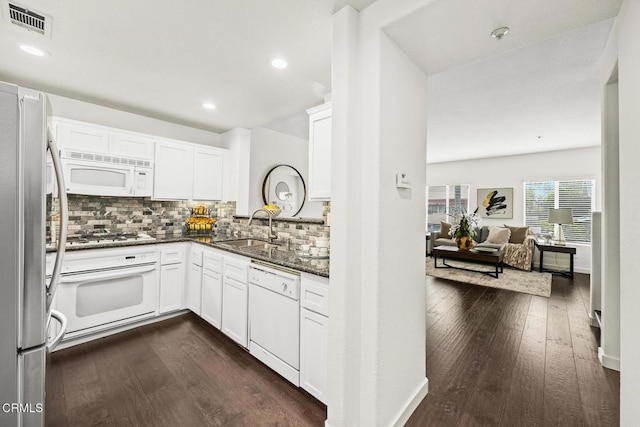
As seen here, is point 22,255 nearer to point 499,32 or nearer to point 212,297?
point 212,297

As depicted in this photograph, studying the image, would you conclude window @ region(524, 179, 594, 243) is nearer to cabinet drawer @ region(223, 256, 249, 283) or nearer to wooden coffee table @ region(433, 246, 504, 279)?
wooden coffee table @ region(433, 246, 504, 279)

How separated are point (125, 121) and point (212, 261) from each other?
81.4 inches

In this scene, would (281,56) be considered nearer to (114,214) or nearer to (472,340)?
(114,214)

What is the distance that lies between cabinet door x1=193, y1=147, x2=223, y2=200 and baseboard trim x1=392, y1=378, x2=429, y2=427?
10.7 feet

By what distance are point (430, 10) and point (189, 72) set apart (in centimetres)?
199

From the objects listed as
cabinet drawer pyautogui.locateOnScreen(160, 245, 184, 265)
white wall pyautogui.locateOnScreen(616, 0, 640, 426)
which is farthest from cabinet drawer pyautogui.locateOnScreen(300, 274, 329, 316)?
cabinet drawer pyautogui.locateOnScreen(160, 245, 184, 265)

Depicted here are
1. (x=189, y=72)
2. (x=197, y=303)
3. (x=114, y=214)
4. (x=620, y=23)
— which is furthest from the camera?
(x=114, y=214)

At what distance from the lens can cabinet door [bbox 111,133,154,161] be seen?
10.0 feet

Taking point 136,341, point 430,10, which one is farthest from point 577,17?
point 136,341

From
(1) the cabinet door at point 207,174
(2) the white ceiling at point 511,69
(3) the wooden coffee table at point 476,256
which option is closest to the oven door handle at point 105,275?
(1) the cabinet door at point 207,174

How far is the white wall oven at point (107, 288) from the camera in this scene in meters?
2.51

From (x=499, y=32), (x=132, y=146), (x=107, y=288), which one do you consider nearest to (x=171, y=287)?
(x=107, y=288)

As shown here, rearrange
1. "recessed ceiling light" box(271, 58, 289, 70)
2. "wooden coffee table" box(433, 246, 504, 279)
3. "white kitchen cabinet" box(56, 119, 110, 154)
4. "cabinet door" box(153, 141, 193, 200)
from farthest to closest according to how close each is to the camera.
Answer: "wooden coffee table" box(433, 246, 504, 279)
"cabinet door" box(153, 141, 193, 200)
"white kitchen cabinet" box(56, 119, 110, 154)
"recessed ceiling light" box(271, 58, 289, 70)

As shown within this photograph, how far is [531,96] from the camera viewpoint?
10.3 feet
